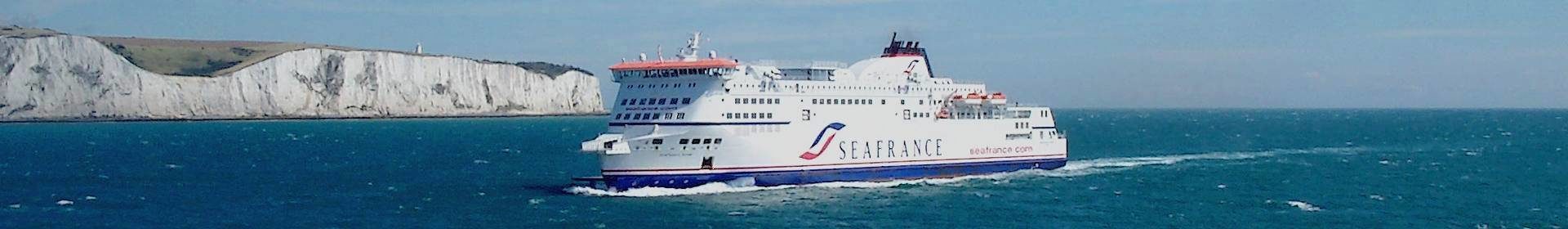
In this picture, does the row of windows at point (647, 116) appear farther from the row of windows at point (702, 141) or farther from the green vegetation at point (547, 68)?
the green vegetation at point (547, 68)

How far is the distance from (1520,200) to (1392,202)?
385cm

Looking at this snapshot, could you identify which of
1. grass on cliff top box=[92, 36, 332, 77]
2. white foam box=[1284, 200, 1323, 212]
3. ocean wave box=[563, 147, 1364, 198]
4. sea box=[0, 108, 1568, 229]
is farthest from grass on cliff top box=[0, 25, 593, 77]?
white foam box=[1284, 200, 1323, 212]

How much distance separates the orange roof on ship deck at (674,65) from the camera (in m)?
38.1

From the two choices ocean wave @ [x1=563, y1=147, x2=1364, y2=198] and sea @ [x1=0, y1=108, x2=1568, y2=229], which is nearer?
sea @ [x1=0, y1=108, x2=1568, y2=229]

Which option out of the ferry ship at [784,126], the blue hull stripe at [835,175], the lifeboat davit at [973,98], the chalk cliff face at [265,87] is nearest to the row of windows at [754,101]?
the ferry ship at [784,126]

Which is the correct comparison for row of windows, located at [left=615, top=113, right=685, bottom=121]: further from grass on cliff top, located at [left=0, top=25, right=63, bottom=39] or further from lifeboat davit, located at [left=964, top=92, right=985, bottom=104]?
grass on cliff top, located at [left=0, top=25, right=63, bottom=39]

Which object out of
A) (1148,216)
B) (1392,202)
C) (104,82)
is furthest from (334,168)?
(104,82)

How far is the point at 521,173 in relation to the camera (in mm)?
49062

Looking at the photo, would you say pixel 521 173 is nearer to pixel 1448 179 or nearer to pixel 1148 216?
pixel 1148 216

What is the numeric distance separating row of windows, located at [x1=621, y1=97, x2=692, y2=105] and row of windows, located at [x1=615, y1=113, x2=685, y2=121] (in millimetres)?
373

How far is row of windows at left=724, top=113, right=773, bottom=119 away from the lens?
38344 mm

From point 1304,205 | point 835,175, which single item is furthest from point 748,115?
point 1304,205

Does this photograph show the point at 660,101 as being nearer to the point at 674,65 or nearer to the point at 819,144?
the point at 674,65

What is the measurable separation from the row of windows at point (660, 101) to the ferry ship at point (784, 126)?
1.5 inches
